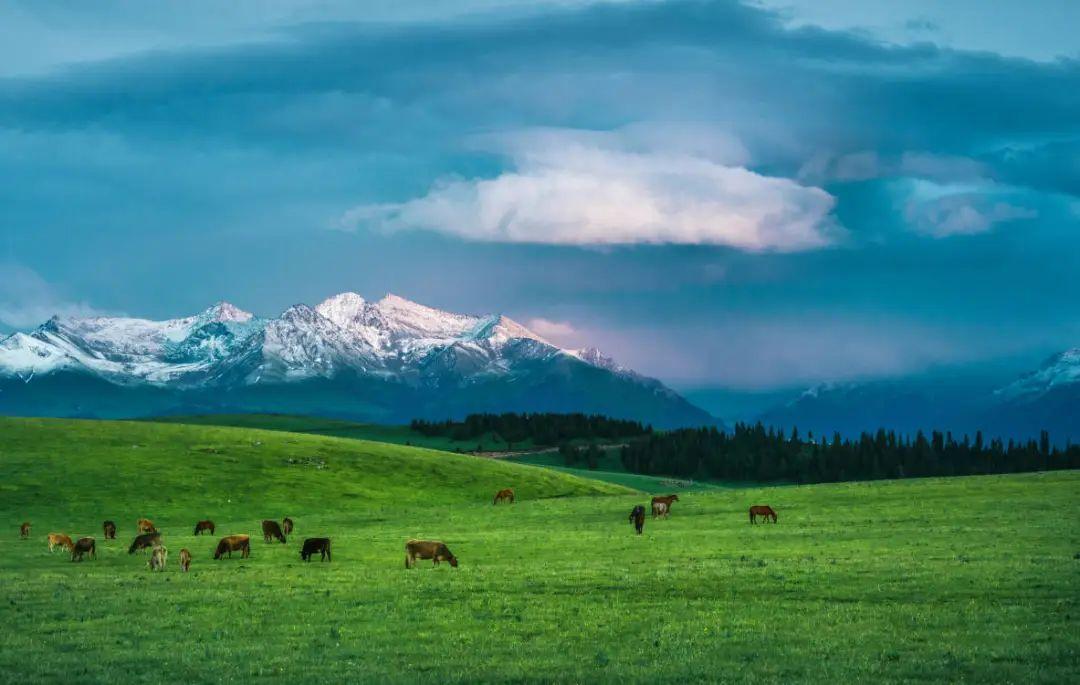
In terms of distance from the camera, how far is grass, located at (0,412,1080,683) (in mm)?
28469

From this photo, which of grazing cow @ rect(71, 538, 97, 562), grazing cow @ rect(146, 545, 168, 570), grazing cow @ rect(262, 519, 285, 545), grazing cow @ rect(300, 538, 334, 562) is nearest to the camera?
grazing cow @ rect(146, 545, 168, 570)

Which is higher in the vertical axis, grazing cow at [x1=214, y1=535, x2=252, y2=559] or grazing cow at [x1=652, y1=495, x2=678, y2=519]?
grazing cow at [x1=652, y1=495, x2=678, y2=519]

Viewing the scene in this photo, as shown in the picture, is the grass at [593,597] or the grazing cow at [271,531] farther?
the grazing cow at [271,531]

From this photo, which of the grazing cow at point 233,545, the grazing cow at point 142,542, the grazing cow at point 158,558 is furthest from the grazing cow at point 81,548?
the grazing cow at point 233,545

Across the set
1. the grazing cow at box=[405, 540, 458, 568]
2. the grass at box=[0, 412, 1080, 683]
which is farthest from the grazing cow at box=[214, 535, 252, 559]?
the grazing cow at box=[405, 540, 458, 568]

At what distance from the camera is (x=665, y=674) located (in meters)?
27.0

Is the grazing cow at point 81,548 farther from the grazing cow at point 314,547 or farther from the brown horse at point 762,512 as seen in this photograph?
the brown horse at point 762,512

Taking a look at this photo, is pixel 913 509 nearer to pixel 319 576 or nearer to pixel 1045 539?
pixel 1045 539

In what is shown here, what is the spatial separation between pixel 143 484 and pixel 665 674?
79.5 metres

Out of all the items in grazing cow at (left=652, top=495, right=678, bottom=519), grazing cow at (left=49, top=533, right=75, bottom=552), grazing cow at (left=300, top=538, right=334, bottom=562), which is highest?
grazing cow at (left=652, top=495, right=678, bottom=519)

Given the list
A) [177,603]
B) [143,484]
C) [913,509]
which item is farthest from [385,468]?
[177,603]

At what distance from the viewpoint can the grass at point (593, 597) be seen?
28.5 metres

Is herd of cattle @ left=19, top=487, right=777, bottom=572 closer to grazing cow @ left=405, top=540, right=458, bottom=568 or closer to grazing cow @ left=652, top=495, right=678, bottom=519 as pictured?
grazing cow @ left=405, top=540, right=458, bottom=568

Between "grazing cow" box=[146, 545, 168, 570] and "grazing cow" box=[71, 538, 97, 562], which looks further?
"grazing cow" box=[71, 538, 97, 562]
